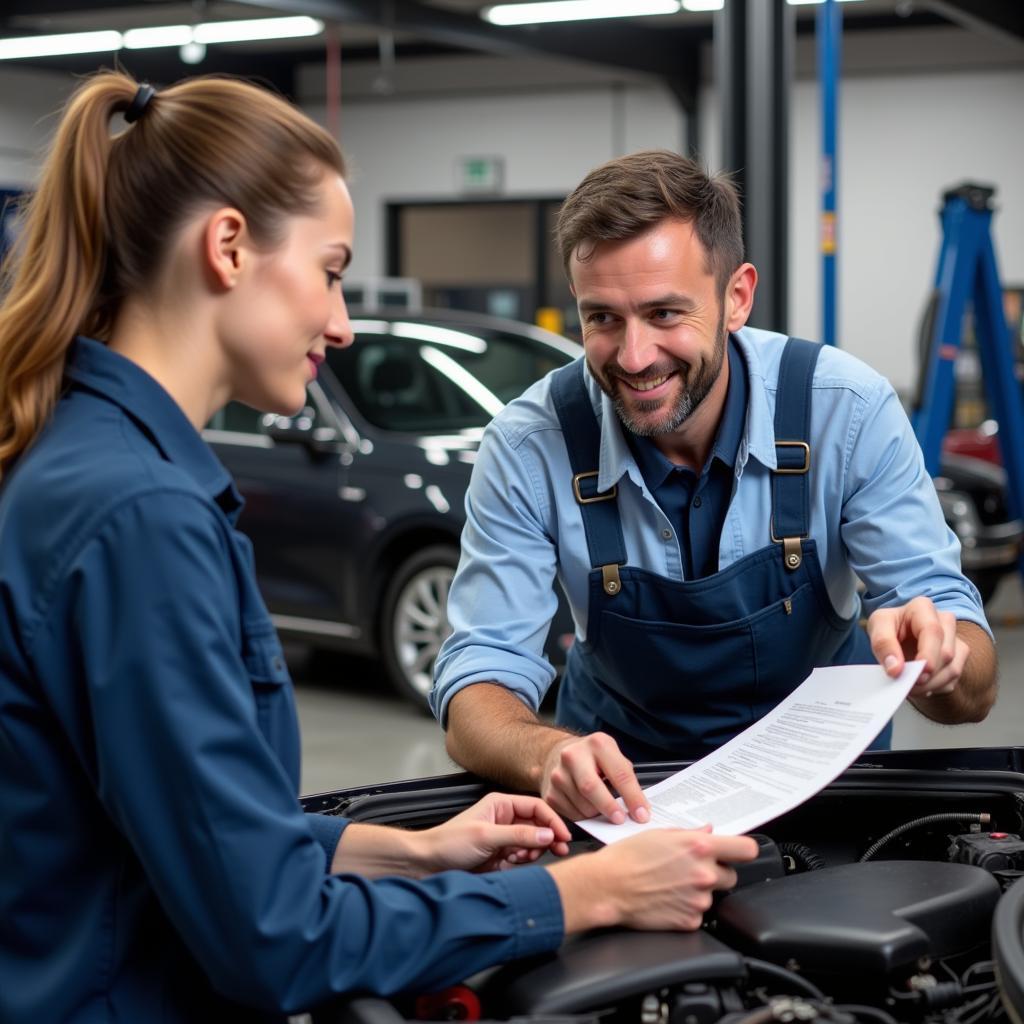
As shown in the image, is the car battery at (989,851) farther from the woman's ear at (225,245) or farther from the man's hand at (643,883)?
the woman's ear at (225,245)

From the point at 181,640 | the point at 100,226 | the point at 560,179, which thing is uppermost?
the point at 560,179

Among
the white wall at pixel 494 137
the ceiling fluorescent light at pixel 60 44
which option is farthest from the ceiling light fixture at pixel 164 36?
the white wall at pixel 494 137

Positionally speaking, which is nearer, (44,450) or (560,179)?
(44,450)

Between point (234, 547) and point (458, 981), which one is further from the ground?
point (234, 547)

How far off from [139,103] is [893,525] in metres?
1.15

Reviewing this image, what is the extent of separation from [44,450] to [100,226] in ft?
0.63

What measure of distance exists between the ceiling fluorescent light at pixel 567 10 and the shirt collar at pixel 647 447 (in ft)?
25.8

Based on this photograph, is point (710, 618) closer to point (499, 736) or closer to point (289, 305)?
point (499, 736)

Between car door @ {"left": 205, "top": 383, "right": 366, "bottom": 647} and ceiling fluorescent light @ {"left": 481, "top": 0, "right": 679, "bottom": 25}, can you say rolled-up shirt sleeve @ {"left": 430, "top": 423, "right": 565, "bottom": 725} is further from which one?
ceiling fluorescent light @ {"left": 481, "top": 0, "right": 679, "bottom": 25}

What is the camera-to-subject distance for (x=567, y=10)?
955cm

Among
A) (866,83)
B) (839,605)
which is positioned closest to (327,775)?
(839,605)

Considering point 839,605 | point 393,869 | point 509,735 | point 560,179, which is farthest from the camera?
point 560,179

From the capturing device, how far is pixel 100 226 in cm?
119

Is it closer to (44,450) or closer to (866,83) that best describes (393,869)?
(44,450)
